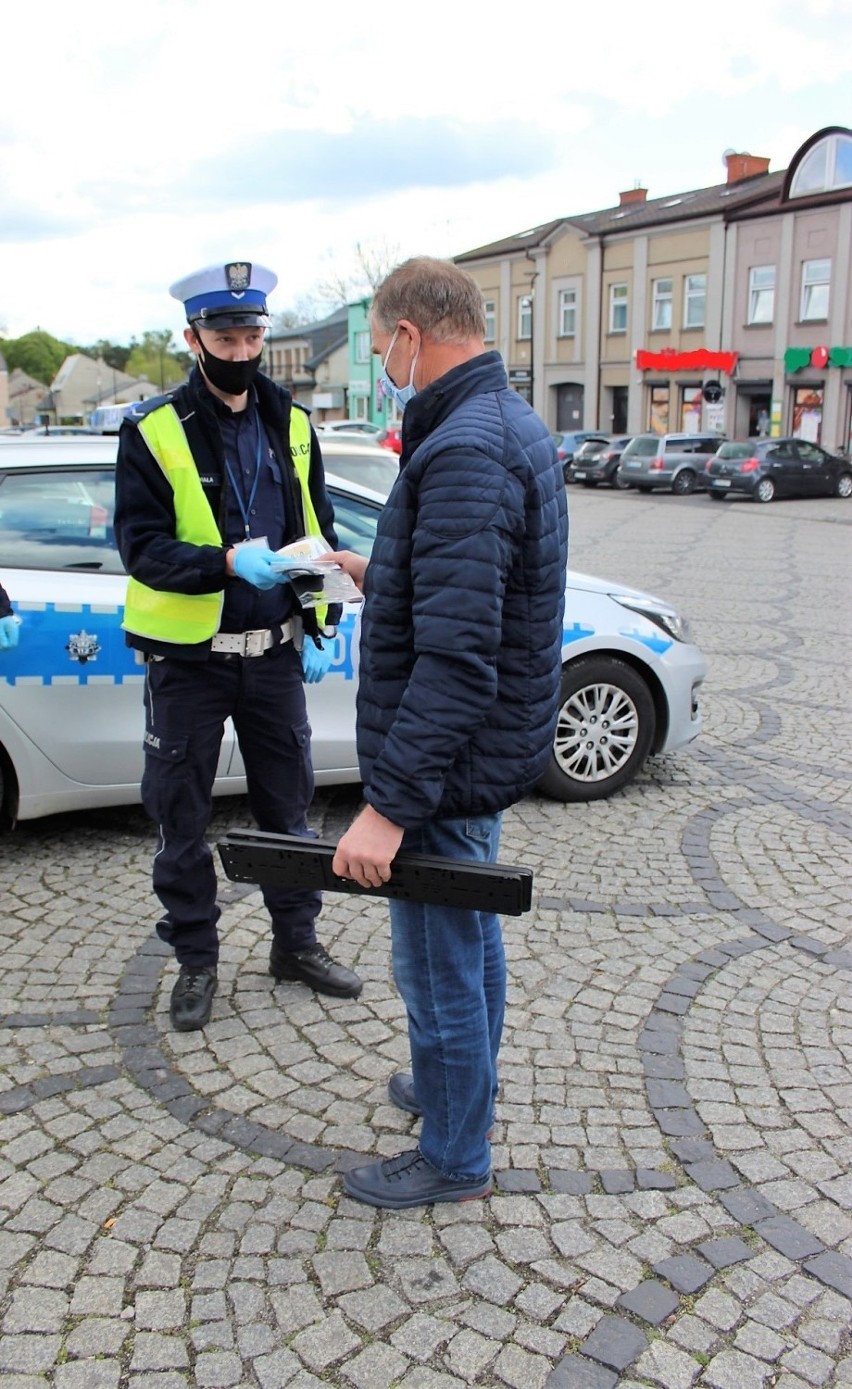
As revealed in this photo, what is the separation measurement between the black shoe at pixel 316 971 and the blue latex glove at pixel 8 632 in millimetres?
1471

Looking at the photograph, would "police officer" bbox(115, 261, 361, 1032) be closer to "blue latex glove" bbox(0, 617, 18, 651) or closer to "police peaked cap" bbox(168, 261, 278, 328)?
"police peaked cap" bbox(168, 261, 278, 328)

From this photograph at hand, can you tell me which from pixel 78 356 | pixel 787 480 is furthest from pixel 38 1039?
pixel 78 356

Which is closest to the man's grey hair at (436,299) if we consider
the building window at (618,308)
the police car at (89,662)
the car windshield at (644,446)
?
the police car at (89,662)

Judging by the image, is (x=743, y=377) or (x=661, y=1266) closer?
(x=661, y=1266)

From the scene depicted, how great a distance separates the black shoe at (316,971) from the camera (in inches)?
148

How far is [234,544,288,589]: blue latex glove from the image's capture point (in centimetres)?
322

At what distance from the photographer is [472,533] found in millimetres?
2209

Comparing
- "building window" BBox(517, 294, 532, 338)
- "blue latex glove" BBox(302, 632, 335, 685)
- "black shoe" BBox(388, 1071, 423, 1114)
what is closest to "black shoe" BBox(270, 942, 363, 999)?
"black shoe" BBox(388, 1071, 423, 1114)

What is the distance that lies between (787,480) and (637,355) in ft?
49.7

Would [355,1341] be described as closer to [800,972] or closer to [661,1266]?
[661,1266]

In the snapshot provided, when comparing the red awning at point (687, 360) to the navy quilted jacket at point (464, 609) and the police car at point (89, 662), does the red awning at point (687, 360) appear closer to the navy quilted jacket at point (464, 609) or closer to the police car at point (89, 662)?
the police car at point (89, 662)

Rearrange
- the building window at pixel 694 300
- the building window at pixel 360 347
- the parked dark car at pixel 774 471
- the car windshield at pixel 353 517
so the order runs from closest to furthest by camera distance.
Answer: the car windshield at pixel 353 517, the parked dark car at pixel 774 471, the building window at pixel 694 300, the building window at pixel 360 347

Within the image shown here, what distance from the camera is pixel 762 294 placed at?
Answer: 125 feet

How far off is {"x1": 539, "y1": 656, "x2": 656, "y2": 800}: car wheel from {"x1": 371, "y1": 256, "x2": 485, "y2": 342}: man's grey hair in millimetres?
3192
